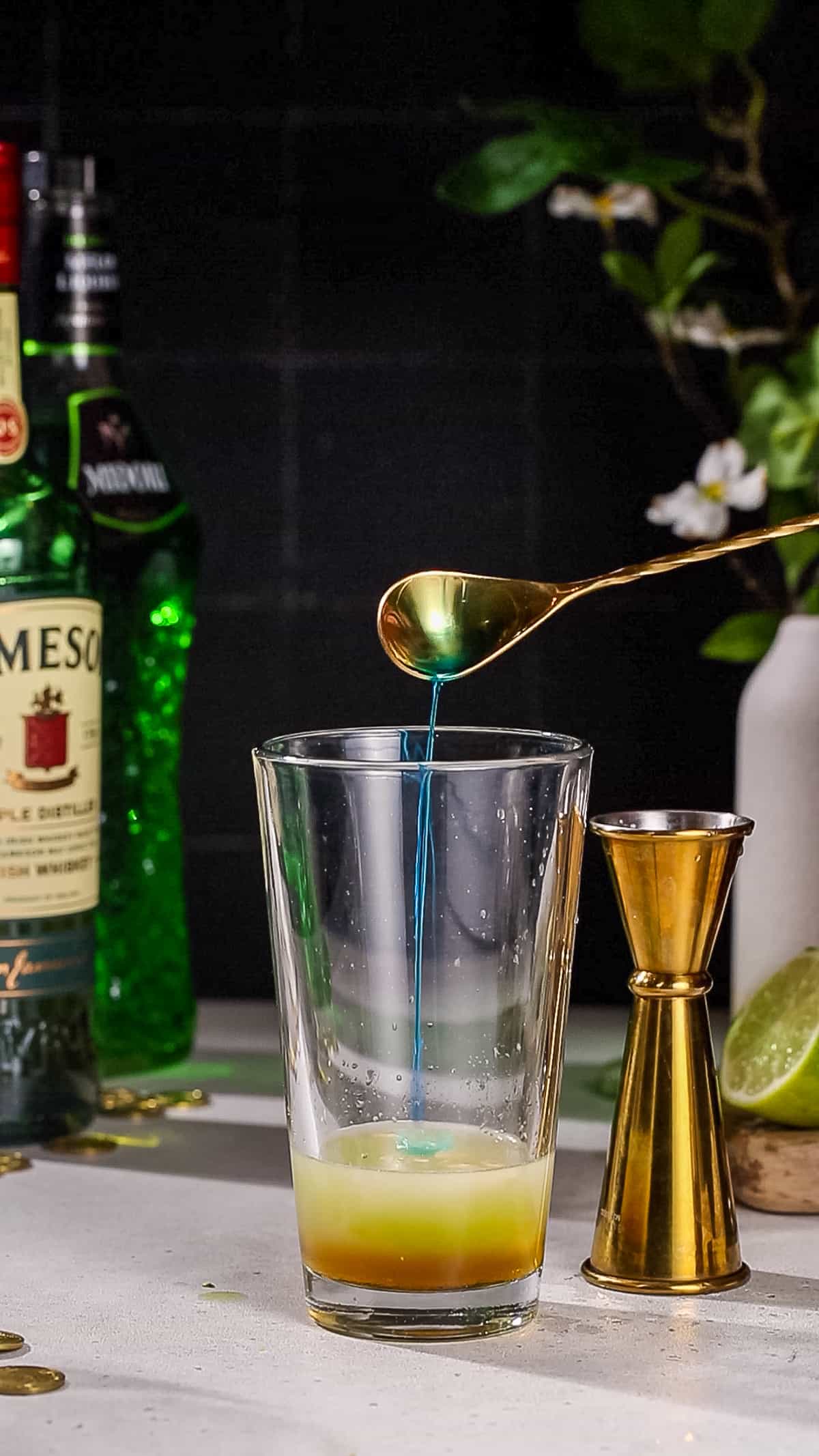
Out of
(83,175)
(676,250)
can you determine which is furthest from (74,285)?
(676,250)

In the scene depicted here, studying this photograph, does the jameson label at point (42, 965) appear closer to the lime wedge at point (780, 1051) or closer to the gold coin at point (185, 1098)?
the gold coin at point (185, 1098)

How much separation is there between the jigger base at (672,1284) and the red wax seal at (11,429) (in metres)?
0.49

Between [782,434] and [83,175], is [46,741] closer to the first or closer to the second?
[83,175]

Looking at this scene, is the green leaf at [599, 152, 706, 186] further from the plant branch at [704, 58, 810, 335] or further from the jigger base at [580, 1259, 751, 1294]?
the jigger base at [580, 1259, 751, 1294]

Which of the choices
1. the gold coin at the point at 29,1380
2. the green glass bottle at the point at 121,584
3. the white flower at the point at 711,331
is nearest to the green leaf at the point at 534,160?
the white flower at the point at 711,331

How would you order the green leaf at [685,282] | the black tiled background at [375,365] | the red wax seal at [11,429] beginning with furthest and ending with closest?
the black tiled background at [375,365], the green leaf at [685,282], the red wax seal at [11,429]

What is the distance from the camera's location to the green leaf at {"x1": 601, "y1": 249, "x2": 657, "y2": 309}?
119cm

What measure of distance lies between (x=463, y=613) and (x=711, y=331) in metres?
0.47

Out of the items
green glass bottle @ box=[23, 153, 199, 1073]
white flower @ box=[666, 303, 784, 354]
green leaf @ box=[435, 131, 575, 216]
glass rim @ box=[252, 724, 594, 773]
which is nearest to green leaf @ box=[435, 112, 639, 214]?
green leaf @ box=[435, 131, 575, 216]

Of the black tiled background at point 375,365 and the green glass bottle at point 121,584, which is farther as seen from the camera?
the black tiled background at point 375,365

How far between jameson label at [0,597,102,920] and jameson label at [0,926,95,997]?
0.6 inches

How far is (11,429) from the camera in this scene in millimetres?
976

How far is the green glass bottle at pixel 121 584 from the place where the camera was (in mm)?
1107

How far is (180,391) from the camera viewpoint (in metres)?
1.31
